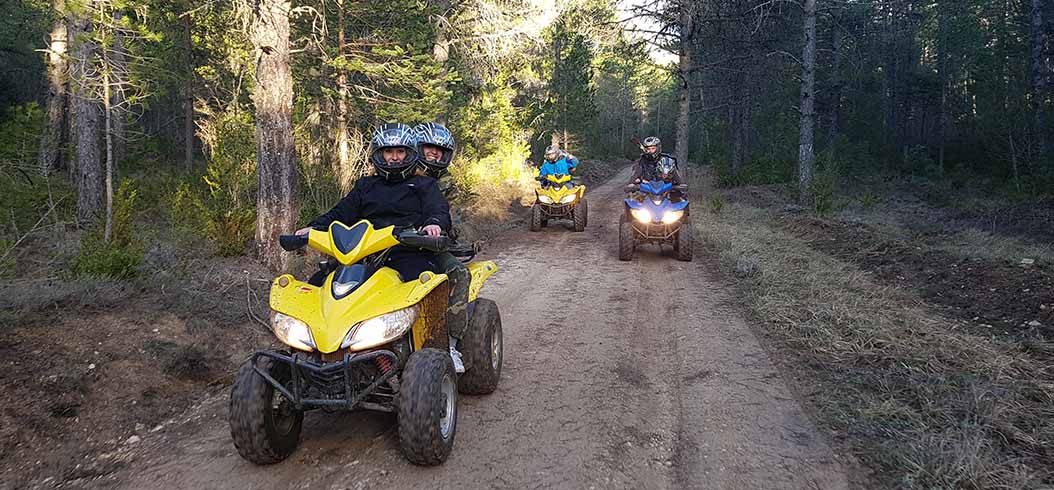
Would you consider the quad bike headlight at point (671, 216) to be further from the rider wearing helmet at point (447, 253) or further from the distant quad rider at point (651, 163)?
the rider wearing helmet at point (447, 253)

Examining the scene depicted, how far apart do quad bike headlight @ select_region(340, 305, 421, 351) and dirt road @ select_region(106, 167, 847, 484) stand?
730mm

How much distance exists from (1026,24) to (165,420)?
31.7 m

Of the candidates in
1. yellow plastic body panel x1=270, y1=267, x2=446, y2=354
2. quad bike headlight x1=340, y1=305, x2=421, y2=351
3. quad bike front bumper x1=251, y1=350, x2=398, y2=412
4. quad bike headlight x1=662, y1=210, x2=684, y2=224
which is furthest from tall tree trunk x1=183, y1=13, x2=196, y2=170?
quad bike headlight x1=340, y1=305, x2=421, y2=351

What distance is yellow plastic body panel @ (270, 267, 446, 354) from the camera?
327 cm

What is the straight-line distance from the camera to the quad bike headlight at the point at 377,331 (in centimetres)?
328

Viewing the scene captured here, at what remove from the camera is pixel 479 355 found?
430 cm

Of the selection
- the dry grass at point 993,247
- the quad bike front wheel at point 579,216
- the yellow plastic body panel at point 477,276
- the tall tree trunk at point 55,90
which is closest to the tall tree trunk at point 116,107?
the tall tree trunk at point 55,90

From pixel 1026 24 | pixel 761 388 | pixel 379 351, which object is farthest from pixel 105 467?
pixel 1026 24

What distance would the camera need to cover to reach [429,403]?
3.18 metres

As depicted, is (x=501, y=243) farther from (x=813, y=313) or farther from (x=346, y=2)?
(x=813, y=313)

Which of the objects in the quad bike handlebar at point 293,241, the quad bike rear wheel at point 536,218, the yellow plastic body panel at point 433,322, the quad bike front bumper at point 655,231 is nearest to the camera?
the yellow plastic body panel at point 433,322

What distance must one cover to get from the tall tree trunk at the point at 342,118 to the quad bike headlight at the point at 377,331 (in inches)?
338

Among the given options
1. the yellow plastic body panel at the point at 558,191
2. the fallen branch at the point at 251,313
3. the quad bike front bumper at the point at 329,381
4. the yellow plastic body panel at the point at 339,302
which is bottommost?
the fallen branch at the point at 251,313

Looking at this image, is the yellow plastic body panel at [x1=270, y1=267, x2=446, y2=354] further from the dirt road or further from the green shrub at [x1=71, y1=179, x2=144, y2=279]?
the green shrub at [x1=71, y1=179, x2=144, y2=279]
